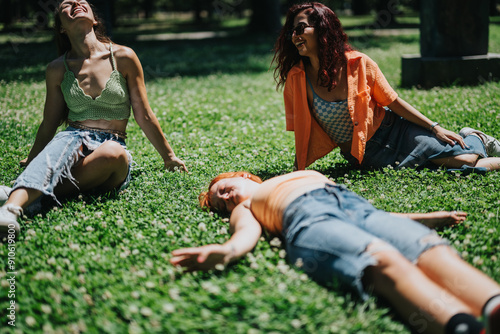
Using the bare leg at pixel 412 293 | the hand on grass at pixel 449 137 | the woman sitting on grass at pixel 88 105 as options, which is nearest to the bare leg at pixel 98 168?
the woman sitting on grass at pixel 88 105

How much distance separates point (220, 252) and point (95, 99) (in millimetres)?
2356

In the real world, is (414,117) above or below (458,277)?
above

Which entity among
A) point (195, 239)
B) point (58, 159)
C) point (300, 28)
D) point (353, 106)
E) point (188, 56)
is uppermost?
point (300, 28)

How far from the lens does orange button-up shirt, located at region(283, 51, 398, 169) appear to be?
4.80m

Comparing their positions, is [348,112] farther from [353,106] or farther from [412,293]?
[412,293]

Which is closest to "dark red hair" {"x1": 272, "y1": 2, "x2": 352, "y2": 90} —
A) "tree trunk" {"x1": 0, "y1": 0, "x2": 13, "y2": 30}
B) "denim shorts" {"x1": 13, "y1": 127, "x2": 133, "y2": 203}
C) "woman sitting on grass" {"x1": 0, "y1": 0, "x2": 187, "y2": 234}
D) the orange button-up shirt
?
the orange button-up shirt

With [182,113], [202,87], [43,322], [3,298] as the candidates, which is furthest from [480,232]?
[202,87]

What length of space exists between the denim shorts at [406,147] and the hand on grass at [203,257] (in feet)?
8.61

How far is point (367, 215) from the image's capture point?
321 centimetres

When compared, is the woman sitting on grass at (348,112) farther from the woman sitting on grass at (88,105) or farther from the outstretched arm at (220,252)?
the outstretched arm at (220,252)

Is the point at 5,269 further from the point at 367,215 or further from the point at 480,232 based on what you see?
the point at 480,232

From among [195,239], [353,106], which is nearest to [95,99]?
[195,239]

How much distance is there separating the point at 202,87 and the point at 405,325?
8.93 metres

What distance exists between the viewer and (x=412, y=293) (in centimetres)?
255
